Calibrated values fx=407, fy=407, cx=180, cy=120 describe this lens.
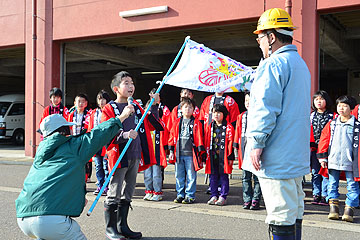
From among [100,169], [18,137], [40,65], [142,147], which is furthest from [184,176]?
[18,137]

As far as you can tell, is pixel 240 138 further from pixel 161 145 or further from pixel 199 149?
pixel 161 145

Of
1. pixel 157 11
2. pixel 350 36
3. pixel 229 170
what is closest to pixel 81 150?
pixel 229 170

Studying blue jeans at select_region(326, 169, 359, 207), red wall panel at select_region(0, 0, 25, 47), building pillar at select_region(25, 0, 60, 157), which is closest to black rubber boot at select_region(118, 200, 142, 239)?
blue jeans at select_region(326, 169, 359, 207)

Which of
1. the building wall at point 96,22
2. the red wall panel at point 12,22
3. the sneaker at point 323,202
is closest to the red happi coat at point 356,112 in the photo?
the sneaker at point 323,202

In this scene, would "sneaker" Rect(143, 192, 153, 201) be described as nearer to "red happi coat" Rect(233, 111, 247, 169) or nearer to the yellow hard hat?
"red happi coat" Rect(233, 111, 247, 169)

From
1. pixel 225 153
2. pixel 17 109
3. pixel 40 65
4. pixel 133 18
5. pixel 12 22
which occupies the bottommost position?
pixel 225 153

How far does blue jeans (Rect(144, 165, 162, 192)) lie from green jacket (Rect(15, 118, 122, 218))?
3.85m

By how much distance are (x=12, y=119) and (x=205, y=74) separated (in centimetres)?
1742

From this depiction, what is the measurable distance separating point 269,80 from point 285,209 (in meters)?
1.00

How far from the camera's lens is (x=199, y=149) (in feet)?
23.3

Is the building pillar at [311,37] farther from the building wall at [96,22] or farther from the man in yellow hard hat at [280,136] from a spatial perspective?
the man in yellow hard hat at [280,136]

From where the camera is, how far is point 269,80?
124 inches

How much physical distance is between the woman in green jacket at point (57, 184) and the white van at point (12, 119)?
Result: 18.2 m

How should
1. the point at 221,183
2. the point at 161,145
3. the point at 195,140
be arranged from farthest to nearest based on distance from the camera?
the point at 161,145
the point at 195,140
the point at 221,183
